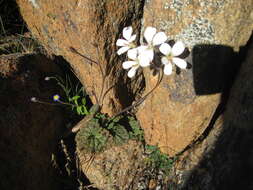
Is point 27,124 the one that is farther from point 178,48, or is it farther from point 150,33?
point 178,48

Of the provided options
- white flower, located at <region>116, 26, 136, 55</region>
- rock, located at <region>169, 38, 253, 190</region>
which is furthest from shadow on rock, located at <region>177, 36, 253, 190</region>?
white flower, located at <region>116, 26, 136, 55</region>

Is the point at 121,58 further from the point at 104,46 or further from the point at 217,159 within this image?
the point at 217,159

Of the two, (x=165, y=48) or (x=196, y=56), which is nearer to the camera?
(x=165, y=48)

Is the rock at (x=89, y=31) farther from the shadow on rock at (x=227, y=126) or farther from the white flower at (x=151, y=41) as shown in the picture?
the shadow on rock at (x=227, y=126)

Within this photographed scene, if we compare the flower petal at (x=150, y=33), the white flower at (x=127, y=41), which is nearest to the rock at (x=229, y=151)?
the flower petal at (x=150, y=33)

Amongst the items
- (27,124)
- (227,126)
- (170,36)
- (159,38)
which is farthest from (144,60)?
(27,124)

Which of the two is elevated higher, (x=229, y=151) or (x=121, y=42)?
(x=121, y=42)

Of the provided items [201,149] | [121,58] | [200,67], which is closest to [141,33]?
[121,58]
